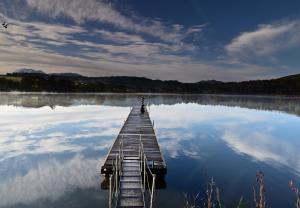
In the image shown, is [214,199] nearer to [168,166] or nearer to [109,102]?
[168,166]

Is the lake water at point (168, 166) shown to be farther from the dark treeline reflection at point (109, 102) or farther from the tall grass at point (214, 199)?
the dark treeline reflection at point (109, 102)

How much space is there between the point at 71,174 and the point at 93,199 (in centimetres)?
502

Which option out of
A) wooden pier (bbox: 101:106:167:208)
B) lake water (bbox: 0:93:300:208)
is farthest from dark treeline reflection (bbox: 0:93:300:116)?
wooden pier (bbox: 101:106:167:208)

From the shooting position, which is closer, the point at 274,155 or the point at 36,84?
the point at 274,155

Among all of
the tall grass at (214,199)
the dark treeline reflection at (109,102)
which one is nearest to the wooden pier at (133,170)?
the tall grass at (214,199)

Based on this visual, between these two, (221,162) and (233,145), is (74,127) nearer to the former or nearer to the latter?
(233,145)

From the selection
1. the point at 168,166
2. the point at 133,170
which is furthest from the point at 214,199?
the point at 168,166

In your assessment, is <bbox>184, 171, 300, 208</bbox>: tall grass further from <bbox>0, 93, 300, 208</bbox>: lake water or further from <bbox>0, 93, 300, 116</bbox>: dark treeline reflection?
<bbox>0, 93, 300, 116</bbox>: dark treeline reflection

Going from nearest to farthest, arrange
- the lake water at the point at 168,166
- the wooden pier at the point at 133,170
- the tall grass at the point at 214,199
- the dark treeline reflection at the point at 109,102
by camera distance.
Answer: the tall grass at the point at 214,199 < the wooden pier at the point at 133,170 < the lake water at the point at 168,166 < the dark treeline reflection at the point at 109,102

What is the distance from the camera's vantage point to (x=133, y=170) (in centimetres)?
1552

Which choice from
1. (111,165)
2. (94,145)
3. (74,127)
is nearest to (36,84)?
(74,127)

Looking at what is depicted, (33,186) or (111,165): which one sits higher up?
(111,165)

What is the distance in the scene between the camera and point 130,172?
15.4 metres

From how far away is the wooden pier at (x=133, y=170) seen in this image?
486 inches
